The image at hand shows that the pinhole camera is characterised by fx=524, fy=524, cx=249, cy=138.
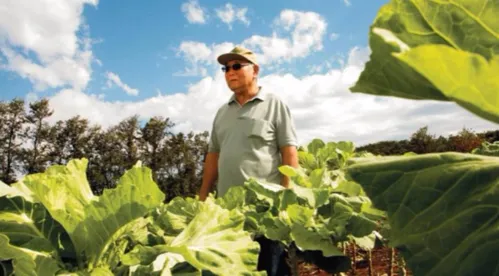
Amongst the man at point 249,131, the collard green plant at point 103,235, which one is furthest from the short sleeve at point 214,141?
the collard green plant at point 103,235

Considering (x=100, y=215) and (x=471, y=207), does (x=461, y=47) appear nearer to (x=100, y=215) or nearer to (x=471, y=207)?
(x=471, y=207)

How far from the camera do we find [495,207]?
100 centimetres

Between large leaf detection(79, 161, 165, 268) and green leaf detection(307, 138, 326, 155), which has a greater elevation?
green leaf detection(307, 138, 326, 155)

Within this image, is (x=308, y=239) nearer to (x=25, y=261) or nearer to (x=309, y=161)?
(x=25, y=261)

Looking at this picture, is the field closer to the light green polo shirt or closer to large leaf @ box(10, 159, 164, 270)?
large leaf @ box(10, 159, 164, 270)

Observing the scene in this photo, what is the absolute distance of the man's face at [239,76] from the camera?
5.01m

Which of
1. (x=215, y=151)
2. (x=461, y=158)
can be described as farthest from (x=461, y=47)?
(x=215, y=151)

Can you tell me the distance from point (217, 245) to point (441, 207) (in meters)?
1.23

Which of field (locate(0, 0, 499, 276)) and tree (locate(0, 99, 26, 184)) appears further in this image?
tree (locate(0, 99, 26, 184))

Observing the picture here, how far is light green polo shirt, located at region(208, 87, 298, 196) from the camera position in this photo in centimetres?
469

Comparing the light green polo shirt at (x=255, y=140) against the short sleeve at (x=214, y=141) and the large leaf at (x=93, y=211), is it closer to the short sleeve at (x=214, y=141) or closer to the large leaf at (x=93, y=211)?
the short sleeve at (x=214, y=141)

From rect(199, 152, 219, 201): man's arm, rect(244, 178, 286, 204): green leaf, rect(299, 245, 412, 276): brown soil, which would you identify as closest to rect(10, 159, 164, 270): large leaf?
rect(244, 178, 286, 204): green leaf

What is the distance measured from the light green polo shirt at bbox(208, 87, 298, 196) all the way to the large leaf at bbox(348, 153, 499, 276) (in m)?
3.57

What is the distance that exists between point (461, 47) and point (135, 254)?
144 cm
